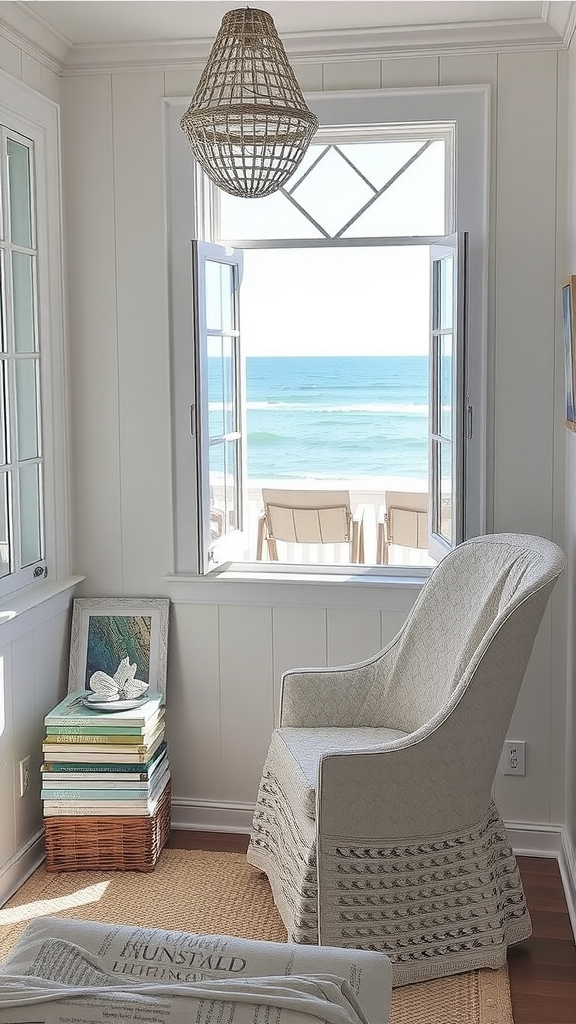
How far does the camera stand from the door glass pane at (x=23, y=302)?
321 centimetres

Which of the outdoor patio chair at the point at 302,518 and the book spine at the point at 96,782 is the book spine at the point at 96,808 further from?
the outdoor patio chair at the point at 302,518

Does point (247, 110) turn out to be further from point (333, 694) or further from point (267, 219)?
point (267, 219)

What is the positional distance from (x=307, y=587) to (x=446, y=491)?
1.87ft

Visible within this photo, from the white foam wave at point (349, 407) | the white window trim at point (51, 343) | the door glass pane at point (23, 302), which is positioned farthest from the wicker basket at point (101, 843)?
the white foam wave at point (349, 407)

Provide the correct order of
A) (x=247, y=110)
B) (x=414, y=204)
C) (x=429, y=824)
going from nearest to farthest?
(x=247, y=110)
(x=429, y=824)
(x=414, y=204)

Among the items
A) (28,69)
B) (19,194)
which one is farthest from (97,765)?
(28,69)

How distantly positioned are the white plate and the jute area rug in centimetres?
52

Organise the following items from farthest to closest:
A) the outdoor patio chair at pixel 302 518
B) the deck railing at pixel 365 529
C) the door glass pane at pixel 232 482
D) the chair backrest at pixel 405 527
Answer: the deck railing at pixel 365 529, the outdoor patio chair at pixel 302 518, the chair backrest at pixel 405 527, the door glass pane at pixel 232 482

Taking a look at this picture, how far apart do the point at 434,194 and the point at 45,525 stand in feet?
26.3

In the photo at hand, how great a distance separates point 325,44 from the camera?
3262mm

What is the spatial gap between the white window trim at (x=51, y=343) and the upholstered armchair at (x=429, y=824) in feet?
3.64

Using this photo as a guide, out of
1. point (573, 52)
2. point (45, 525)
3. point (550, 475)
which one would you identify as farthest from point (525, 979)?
point (573, 52)

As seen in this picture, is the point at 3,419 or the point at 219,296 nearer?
the point at 3,419

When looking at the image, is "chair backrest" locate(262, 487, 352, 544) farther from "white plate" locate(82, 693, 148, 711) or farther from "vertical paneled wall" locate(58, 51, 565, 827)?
"white plate" locate(82, 693, 148, 711)
